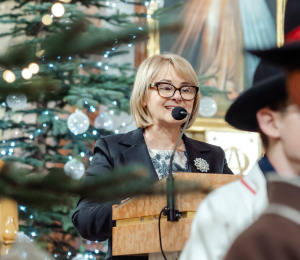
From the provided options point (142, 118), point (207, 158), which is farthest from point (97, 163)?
point (207, 158)

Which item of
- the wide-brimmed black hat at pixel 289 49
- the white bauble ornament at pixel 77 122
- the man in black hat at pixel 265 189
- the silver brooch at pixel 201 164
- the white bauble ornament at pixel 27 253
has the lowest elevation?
the white bauble ornament at pixel 77 122

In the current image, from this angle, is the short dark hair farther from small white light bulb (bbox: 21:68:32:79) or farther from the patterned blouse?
the patterned blouse

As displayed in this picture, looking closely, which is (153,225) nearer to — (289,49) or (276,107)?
(276,107)

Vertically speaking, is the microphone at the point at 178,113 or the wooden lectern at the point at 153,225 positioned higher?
the microphone at the point at 178,113

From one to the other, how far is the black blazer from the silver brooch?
18mm

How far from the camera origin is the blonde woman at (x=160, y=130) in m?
2.06

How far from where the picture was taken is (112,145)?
210 centimetres

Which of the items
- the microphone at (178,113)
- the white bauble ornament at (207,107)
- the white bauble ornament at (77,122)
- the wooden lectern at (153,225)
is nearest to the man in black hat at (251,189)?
the wooden lectern at (153,225)

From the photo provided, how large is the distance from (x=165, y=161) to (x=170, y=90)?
363 mm

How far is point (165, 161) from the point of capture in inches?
82.1

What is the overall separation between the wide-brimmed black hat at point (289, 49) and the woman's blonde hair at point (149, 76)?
127 centimetres

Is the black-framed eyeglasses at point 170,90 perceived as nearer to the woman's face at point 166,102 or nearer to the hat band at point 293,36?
the woman's face at point 166,102

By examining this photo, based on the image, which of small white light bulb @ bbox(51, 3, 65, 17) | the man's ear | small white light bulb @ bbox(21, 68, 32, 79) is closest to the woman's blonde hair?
small white light bulb @ bbox(51, 3, 65, 17)

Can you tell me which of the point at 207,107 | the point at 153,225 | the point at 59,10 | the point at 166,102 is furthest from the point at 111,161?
the point at 207,107
